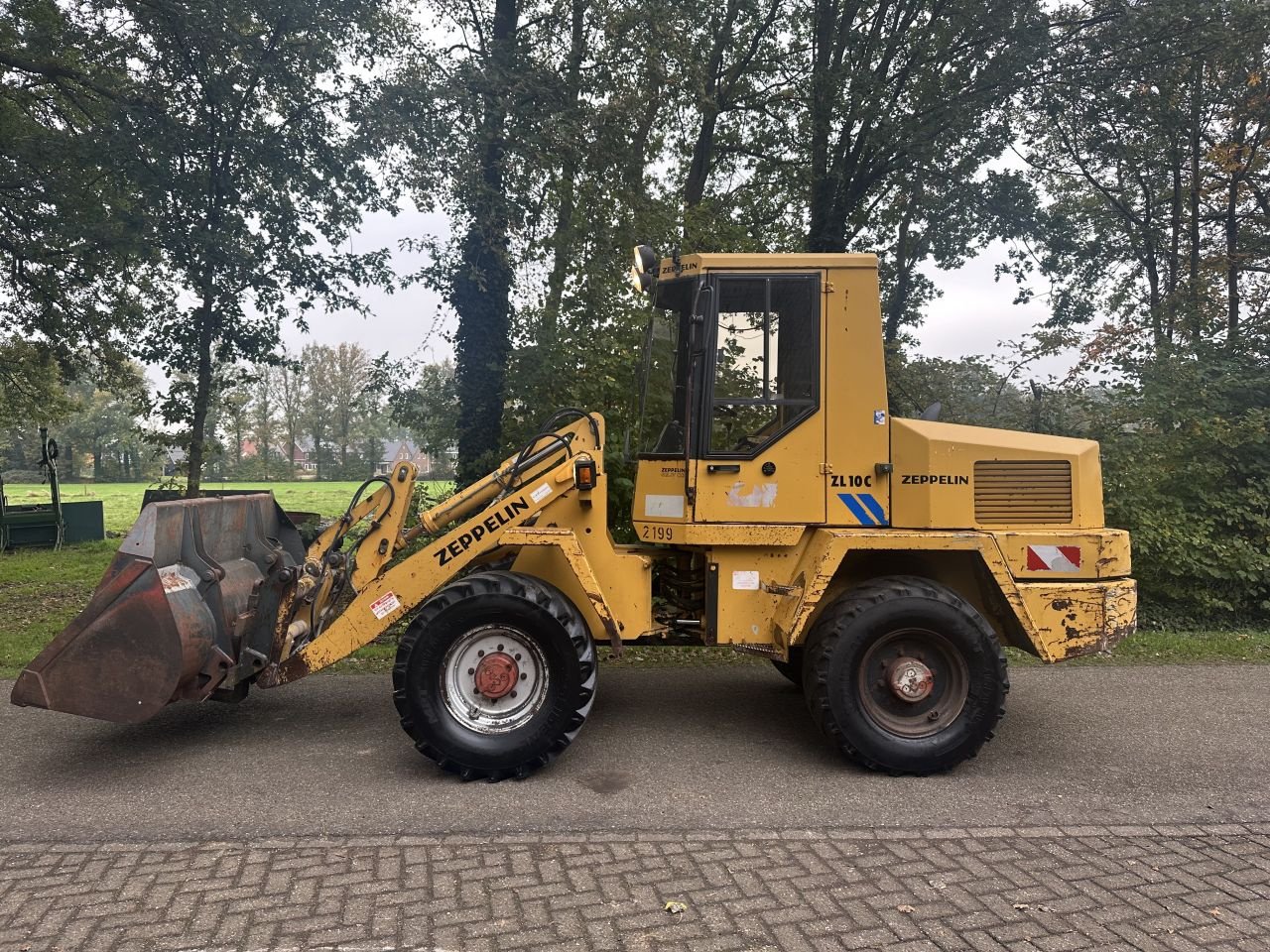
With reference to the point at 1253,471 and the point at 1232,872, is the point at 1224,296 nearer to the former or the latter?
the point at 1253,471

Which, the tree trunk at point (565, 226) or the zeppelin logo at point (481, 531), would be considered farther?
the tree trunk at point (565, 226)

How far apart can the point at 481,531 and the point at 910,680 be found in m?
2.48

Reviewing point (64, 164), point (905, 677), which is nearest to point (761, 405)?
point (905, 677)

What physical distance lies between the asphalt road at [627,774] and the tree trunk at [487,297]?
4373 millimetres

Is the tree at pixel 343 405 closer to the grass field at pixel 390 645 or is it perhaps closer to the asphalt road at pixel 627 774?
the grass field at pixel 390 645

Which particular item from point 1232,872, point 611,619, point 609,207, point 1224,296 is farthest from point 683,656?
point 1224,296

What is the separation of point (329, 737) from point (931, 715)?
344cm

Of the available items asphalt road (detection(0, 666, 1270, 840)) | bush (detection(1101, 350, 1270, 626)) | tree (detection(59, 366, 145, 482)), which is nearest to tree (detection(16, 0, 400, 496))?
asphalt road (detection(0, 666, 1270, 840))

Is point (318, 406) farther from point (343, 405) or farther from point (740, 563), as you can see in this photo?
point (740, 563)

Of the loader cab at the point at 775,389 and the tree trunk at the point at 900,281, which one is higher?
the tree trunk at the point at 900,281

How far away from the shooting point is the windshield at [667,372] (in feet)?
15.4

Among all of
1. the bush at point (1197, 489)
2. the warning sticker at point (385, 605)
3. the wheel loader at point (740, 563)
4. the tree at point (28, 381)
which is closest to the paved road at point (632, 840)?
the wheel loader at point (740, 563)

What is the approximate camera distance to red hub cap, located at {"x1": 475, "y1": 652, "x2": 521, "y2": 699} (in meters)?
4.30

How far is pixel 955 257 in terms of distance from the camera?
47.0ft
